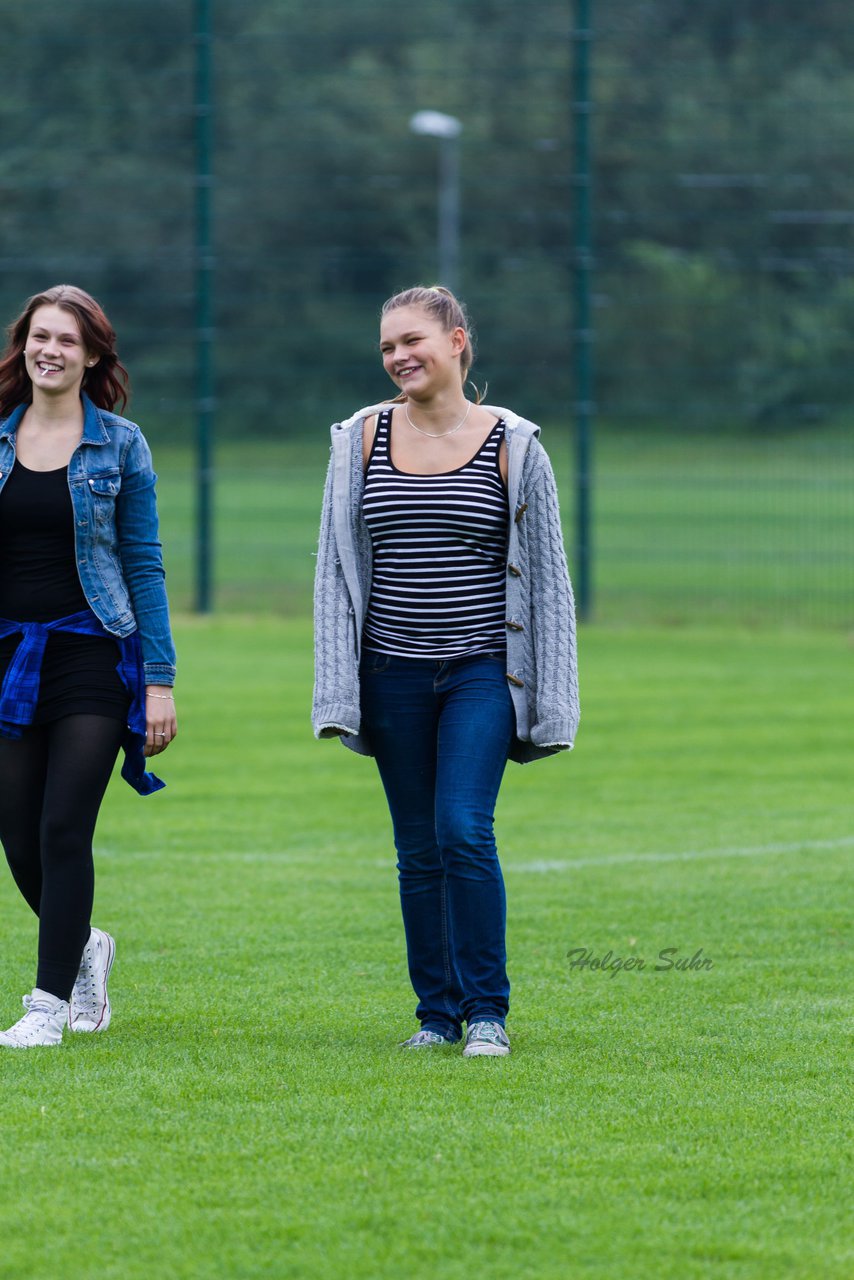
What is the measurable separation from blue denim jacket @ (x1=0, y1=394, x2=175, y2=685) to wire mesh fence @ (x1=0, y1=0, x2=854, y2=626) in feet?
38.8

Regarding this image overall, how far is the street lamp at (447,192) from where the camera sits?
19984 mm

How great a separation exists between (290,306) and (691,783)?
1022 centimetres

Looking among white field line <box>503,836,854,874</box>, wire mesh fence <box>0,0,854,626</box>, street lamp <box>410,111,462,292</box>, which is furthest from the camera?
street lamp <box>410,111,462,292</box>

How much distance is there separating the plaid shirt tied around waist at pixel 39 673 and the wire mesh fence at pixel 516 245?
11867mm

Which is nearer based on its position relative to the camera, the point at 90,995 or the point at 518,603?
the point at 518,603

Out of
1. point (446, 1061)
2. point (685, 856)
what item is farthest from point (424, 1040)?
point (685, 856)

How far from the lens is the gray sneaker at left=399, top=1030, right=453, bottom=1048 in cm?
535

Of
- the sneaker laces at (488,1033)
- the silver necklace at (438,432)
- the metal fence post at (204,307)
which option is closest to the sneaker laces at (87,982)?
the sneaker laces at (488,1033)

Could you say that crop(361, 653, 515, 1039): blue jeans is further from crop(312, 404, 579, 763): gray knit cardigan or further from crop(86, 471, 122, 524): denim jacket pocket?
crop(86, 471, 122, 524): denim jacket pocket

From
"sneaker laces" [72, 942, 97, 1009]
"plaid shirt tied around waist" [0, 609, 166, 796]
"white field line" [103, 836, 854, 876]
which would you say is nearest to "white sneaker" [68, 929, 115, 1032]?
"sneaker laces" [72, 942, 97, 1009]

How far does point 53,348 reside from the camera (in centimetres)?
533

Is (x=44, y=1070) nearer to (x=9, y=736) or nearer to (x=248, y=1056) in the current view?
(x=248, y=1056)

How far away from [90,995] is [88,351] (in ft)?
5.32

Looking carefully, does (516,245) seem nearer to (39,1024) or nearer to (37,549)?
(37,549)
